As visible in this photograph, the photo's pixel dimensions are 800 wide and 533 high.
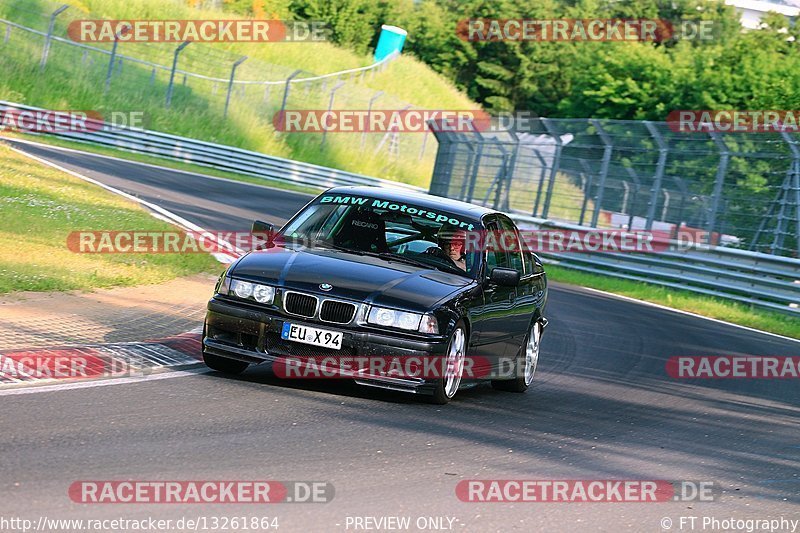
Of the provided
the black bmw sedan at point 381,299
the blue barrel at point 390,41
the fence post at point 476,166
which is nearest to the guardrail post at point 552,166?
the fence post at point 476,166

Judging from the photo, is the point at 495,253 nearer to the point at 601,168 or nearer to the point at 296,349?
the point at 296,349

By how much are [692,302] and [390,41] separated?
4781cm

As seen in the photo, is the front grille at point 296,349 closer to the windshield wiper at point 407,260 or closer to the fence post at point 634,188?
the windshield wiper at point 407,260

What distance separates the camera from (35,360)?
8.54 meters

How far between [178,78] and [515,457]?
142ft

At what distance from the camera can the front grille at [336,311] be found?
8656 millimetres

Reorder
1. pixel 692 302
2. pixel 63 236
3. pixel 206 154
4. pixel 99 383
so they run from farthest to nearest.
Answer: pixel 206 154, pixel 692 302, pixel 63 236, pixel 99 383

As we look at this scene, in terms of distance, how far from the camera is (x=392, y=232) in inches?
392

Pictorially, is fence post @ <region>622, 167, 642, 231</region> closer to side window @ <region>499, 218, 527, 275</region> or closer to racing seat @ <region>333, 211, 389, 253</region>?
side window @ <region>499, 218, 527, 275</region>

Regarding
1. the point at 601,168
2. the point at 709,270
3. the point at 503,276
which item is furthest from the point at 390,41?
the point at 503,276

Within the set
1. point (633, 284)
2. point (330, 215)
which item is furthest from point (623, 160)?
point (330, 215)

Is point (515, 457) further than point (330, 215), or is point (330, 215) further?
point (330, 215)

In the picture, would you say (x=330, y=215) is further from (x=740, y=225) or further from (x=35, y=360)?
(x=740, y=225)

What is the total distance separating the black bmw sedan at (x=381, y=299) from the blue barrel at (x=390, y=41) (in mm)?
58427
